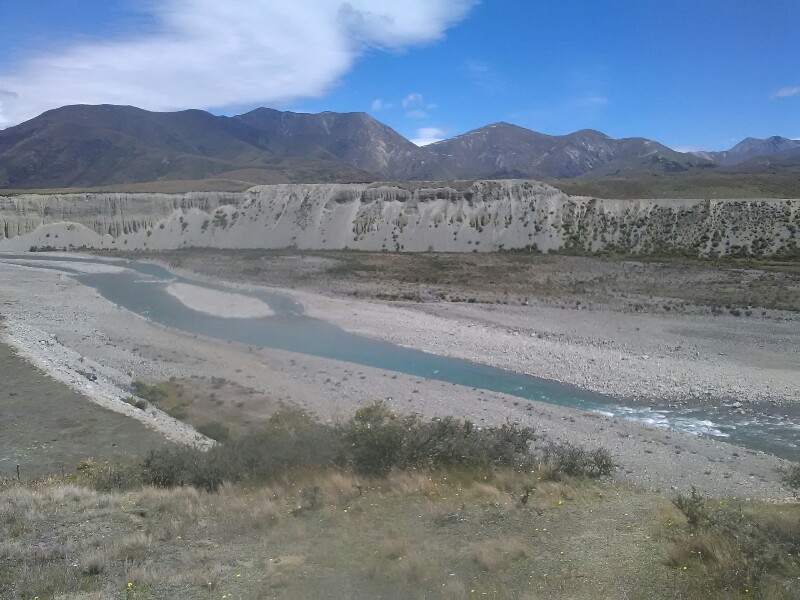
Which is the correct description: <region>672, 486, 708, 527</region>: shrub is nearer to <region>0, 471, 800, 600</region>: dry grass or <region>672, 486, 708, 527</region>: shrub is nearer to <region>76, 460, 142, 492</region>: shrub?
<region>0, 471, 800, 600</region>: dry grass

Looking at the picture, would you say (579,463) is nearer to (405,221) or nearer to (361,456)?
(361,456)

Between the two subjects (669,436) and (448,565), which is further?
(669,436)

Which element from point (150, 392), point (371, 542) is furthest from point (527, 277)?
point (371, 542)

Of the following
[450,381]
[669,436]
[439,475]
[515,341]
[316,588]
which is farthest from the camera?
[515,341]

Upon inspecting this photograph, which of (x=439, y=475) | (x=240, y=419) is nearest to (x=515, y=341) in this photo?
(x=240, y=419)

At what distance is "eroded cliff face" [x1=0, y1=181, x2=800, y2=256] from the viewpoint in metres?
52.5

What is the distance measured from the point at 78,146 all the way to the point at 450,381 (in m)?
200

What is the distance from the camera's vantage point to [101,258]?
61.7 metres

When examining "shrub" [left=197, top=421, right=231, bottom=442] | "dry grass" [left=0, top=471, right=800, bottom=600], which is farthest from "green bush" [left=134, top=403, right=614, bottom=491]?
"shrub" [left=197, top=421, right=231, bottom=442]

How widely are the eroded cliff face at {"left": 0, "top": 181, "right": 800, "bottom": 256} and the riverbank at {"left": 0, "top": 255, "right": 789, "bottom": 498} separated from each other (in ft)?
112

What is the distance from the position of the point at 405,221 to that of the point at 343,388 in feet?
151

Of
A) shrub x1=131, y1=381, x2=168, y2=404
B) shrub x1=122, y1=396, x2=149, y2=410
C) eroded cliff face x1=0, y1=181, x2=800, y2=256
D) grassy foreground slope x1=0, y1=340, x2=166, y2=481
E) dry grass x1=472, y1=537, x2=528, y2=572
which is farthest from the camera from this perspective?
eroded cliff face x1=0, y1=181, x2=800, y2=256

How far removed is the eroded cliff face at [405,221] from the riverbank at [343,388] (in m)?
34.2

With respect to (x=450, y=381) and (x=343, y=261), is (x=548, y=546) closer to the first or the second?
(x=450, y=381)
